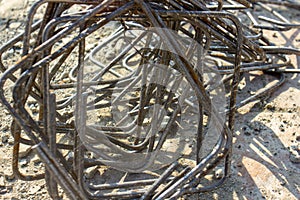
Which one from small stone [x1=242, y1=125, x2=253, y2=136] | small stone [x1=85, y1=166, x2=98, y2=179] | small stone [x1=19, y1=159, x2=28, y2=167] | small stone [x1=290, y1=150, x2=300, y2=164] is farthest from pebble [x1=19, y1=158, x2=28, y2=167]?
small stone [x1=290, y1=150, x2=300, y2=164]

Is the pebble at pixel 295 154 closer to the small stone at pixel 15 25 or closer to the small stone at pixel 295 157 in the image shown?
the small stone at pixel 295 157

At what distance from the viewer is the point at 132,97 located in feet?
7.02

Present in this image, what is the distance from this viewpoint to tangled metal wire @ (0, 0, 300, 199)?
4.56 feet

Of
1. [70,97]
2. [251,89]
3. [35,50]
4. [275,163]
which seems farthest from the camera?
[251,89]

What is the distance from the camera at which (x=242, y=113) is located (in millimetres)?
2148

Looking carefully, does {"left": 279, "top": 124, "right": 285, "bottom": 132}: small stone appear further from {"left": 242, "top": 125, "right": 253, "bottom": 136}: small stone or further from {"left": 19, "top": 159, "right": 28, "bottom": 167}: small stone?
{"left": 19, "top": 159, "right": 28, "bottom": 167}: small stone

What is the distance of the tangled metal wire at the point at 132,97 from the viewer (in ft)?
4.56

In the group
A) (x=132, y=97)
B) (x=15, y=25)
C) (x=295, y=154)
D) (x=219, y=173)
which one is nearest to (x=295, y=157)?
(x=295, y=154)

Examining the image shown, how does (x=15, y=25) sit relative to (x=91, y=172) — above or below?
above

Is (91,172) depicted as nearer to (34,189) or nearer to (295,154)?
(34,189)

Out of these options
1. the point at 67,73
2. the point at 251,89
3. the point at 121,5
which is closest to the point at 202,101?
the point at 121,5

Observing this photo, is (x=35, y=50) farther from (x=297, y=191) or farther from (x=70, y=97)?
(x=297, y=191)

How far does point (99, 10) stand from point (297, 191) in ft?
3.06

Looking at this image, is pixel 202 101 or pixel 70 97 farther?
pixel 70 97
